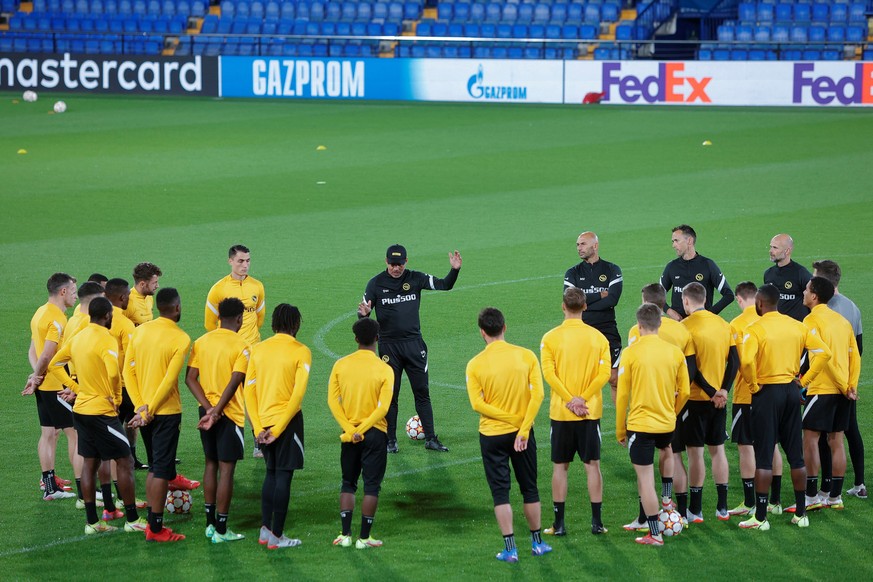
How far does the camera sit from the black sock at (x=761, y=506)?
8625mm

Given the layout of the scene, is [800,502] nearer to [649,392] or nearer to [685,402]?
[685,402]

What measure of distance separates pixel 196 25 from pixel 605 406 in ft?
113

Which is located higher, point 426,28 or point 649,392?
point 426,28

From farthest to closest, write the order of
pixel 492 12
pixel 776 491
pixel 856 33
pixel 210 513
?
pixel 492 12 < pixel 856 33 < pixel 776 491 < pixel 210 513

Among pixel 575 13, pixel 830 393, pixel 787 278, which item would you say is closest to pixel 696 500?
pixel 830 393

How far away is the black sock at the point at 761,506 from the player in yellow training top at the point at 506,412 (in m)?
1.63

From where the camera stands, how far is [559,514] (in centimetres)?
858

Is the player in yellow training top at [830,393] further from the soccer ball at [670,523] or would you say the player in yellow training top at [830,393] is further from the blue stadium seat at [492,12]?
the blue stadium seat at [492,12]

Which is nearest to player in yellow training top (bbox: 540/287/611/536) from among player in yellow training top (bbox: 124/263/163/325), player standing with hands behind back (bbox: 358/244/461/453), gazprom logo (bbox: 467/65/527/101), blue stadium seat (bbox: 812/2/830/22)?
player standing with hands behind back (bbox: 358/244/461/453)

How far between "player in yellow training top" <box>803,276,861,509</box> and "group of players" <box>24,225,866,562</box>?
0.05 ft

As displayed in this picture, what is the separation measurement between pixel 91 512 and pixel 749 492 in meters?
4.74

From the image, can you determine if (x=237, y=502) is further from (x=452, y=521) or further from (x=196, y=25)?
(x=196, y=25)

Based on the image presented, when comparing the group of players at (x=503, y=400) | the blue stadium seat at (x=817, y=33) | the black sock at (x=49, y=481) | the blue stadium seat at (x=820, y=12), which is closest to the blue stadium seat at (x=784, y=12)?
the blue stadium seat at (x=820, y=12)

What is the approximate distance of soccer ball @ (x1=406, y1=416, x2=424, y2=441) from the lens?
11.0 meters
